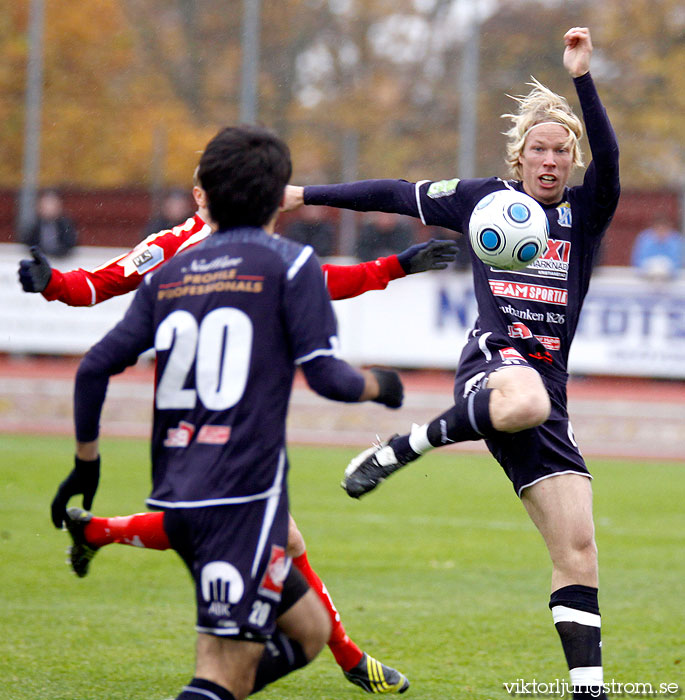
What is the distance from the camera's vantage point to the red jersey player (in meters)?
4.48

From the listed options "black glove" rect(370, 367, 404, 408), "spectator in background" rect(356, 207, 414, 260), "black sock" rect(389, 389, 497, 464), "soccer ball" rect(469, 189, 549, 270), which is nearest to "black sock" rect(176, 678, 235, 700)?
"black glove" rect(370, 367, 404, 408)

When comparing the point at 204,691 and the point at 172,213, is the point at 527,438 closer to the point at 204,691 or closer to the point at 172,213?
the point at 204,691

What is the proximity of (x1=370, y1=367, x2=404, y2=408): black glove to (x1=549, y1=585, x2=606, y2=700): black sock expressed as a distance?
4.30ft

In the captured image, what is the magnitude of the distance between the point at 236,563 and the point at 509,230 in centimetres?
183

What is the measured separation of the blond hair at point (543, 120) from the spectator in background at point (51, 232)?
12.7 metres

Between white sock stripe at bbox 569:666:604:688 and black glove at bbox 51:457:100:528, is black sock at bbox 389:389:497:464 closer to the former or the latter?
white sock stripe at bbox 569:666:604:688

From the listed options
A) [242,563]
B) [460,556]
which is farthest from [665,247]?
[242,563]

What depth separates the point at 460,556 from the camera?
8.73 meters

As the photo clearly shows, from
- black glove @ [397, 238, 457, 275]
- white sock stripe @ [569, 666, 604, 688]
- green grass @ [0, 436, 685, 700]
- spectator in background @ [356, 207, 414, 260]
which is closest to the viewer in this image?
white sock stripe @ [569, 666, 604, 688]

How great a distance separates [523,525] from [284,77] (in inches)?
616

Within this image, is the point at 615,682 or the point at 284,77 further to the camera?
the point at 284,77

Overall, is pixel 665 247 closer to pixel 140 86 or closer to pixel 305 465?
pixel 305 465

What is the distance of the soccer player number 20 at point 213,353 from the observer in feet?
11.3

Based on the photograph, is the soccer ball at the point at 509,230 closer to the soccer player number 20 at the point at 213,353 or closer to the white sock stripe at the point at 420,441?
the white sock stripe at the point at 420,441
